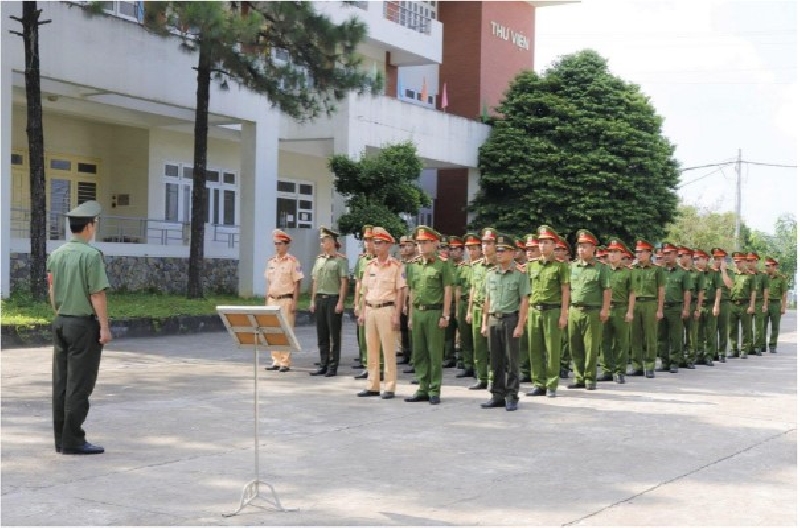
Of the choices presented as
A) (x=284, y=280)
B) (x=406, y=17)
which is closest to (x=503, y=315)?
(x=284, y=280)

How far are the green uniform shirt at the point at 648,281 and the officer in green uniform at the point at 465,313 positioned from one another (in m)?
2.48

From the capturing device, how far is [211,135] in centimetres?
3083

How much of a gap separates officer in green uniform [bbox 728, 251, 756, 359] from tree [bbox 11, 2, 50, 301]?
13035mm

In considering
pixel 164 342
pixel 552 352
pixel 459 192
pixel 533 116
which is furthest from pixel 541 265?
pixel 459 192

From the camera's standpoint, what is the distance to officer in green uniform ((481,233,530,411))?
10.8 metres

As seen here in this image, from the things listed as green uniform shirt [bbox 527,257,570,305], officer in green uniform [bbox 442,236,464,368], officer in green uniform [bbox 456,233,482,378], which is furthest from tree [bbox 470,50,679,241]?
green uniform shirt [bbox 527,257,570,305]

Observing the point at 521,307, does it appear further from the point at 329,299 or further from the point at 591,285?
the point at 329,299

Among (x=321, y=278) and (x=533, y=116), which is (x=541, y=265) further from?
(x=533, y=116)

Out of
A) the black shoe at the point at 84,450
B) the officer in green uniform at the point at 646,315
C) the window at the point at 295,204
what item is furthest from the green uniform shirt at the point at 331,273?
the window at the point at 295,204

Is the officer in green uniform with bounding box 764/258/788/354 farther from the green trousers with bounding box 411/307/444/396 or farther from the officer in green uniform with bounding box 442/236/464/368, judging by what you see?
the green trousers with bounding box 411/307/444/396

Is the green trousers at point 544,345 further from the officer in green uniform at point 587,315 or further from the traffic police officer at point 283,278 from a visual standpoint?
the traffic police officer at point 283,278

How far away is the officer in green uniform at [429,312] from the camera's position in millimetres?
11188

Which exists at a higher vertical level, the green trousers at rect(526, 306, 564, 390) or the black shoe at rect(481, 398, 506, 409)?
the green trousers at rect(526, 306, 564, 390)

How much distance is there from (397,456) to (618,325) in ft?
22.1
